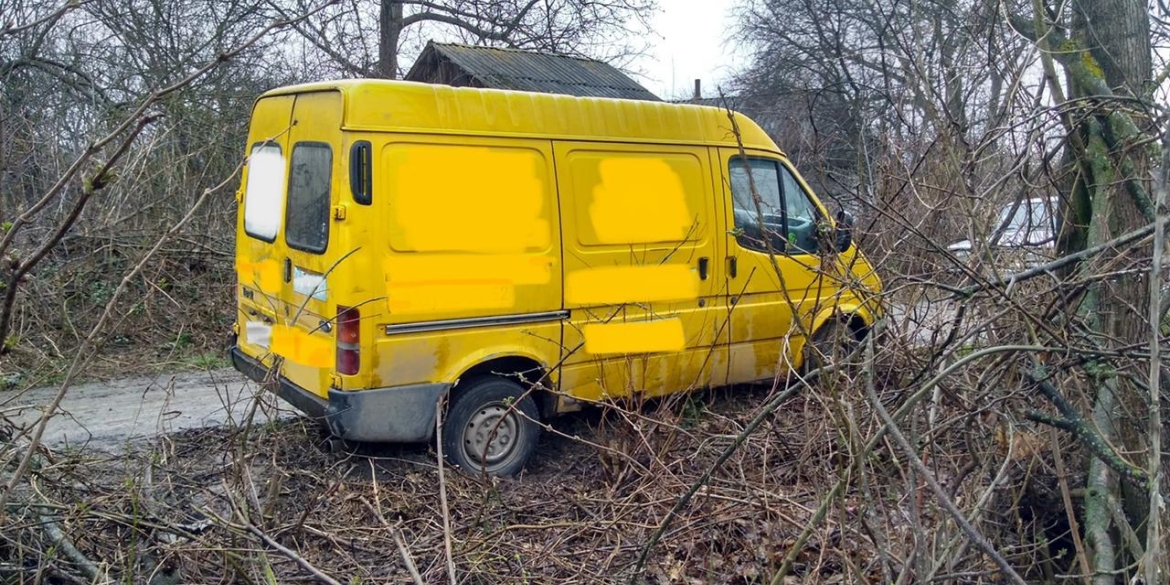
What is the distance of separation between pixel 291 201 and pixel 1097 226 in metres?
4.15

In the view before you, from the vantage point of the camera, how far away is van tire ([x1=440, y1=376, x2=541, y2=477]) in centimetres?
527

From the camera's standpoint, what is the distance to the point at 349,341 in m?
4.88

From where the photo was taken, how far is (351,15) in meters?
16.0

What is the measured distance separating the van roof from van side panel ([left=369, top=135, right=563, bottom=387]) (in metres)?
0.09

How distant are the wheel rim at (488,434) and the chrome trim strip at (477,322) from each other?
0.52 m

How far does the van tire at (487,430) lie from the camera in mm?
5273

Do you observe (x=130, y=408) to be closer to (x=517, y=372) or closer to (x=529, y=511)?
(x=517, y=372)

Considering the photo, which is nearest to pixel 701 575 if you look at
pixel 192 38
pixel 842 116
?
pixel 192 38

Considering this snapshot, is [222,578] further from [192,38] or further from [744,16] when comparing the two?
[744,16]

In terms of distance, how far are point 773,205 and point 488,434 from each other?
8.53 ft

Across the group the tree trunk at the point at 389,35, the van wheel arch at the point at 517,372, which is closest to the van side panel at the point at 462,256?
the van wheel arch at the point at 517,372

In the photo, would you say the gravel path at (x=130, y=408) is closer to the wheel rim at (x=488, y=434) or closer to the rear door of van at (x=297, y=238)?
the rear door of van at (x=297, y=238)

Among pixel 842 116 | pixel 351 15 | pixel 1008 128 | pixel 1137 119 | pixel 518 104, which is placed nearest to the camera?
pixel 1008 128

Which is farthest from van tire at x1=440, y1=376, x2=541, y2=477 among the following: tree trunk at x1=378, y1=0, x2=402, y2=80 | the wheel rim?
tree trunk at x1=378, y1=0, x2=402, y2=80
